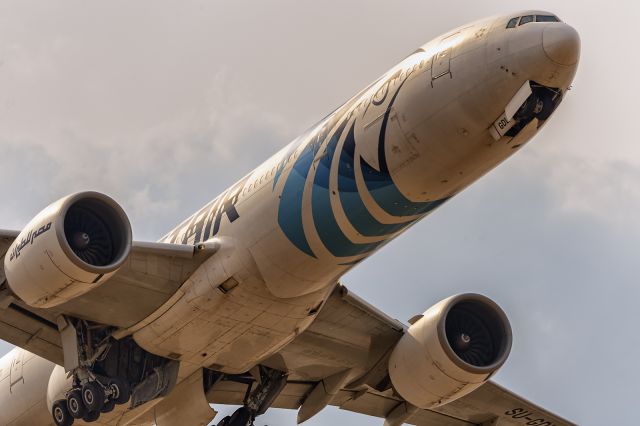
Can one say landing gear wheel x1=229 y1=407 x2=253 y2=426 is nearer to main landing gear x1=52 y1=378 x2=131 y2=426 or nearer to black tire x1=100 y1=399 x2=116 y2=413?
main landing gear x1=52 y1=378 x2=131 y2=426

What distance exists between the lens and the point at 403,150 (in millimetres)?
20609

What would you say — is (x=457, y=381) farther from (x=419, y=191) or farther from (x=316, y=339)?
(x=419, y=191)

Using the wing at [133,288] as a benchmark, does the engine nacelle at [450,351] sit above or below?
below

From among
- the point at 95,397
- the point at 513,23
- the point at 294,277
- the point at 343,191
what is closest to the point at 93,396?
the point at 95,397

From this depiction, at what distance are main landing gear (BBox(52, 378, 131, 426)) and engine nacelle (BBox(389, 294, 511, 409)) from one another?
6.10 m

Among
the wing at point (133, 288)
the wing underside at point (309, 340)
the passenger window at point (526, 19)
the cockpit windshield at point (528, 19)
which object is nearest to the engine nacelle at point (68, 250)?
the wing at point (133, 288)

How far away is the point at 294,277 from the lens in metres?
22.3

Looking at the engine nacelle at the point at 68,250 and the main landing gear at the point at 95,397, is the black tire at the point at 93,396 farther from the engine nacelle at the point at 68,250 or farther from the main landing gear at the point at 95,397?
the engine nacelle at the point at 68,250

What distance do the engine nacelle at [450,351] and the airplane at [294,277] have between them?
3 centimetres

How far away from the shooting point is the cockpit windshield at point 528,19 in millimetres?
19652

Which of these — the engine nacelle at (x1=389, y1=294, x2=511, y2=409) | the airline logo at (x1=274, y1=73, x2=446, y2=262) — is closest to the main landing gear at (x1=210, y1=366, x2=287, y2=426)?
the engine nacelle at (x1=389, y1=294, x2=511, y2=409)

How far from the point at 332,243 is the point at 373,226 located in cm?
84

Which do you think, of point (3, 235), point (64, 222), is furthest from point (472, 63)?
point (3, 235)

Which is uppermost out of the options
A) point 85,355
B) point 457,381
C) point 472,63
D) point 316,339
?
point 472,63
